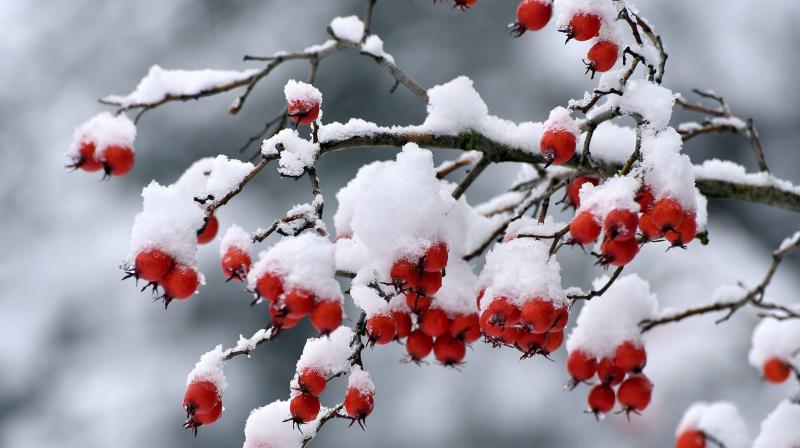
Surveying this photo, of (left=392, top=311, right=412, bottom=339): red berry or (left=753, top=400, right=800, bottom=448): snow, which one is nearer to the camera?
(left=392, top=311, right=412, bottom=339): red berry

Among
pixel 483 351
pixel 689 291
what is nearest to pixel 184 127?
pixel 483 351

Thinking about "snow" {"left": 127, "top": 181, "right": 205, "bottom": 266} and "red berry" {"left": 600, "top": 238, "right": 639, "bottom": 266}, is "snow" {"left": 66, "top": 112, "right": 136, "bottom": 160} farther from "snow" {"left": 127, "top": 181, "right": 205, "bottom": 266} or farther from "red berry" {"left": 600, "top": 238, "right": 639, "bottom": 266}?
"red berry" {"left": 600, "top": 238, "right": 639, "bottom": 266}

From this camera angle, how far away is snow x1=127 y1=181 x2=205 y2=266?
1.27 meters

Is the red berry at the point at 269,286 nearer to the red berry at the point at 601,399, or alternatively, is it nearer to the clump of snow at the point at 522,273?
the clump of snow at the point at 522,273

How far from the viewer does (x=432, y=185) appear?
55.7 inches

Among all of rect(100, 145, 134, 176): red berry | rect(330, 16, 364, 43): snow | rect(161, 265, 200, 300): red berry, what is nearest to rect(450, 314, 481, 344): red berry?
rect(161, 265, 200, 300): red berry

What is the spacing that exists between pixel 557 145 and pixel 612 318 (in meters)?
0.52

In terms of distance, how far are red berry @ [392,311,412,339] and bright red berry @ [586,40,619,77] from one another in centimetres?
63

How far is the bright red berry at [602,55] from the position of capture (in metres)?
1.55

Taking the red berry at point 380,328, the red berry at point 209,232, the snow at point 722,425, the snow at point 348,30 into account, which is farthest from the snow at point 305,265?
the snow at point 722,425

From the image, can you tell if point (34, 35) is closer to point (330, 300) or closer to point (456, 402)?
point (456, 402)

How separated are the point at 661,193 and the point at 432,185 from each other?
399mm

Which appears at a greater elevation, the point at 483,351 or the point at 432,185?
the point at 432,185

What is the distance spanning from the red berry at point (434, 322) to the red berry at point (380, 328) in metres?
0.16
